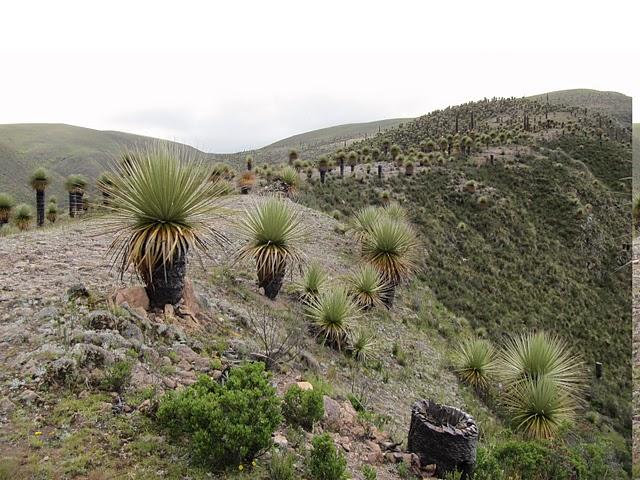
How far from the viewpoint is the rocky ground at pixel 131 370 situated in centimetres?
353

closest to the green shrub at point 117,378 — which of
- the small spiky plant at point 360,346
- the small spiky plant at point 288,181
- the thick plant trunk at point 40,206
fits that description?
the small spiky plant at point 360,346

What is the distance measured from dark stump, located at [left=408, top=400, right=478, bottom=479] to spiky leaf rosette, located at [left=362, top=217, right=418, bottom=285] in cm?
616

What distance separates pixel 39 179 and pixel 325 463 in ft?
65.1

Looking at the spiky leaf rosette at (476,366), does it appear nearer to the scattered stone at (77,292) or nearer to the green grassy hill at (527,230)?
the green grassy hill at (527,230)

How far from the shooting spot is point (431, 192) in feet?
99.3

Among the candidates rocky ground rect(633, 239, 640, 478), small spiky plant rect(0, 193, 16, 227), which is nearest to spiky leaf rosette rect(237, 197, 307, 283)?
rocky ground rect(633, 239, 640, 478)

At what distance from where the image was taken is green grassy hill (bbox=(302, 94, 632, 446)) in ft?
59.3

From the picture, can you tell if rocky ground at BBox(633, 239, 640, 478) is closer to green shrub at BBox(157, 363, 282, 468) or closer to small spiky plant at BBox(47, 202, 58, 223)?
green shrub at BBox(157, 363, 282, 468)

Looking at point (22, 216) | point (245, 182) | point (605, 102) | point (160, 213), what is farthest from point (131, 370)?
point (605, 102)

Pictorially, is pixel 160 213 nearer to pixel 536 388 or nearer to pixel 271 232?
pixel 271 232

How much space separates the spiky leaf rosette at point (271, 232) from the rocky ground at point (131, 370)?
3.46 ft

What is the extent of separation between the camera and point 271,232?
827 cm

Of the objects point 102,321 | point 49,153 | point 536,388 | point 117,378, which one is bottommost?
point 536,388

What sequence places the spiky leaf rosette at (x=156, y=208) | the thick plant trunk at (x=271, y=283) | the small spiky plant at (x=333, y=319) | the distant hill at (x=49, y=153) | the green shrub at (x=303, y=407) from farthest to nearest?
the distant hill at (x=49, y=153) < the thick plant trunk at (x=271, y=283) < the small spiky plant at (x=333, y=319) < the spiky leaf rosette at (x=156, y=208) < the green shrub at (x=303, y=407)
